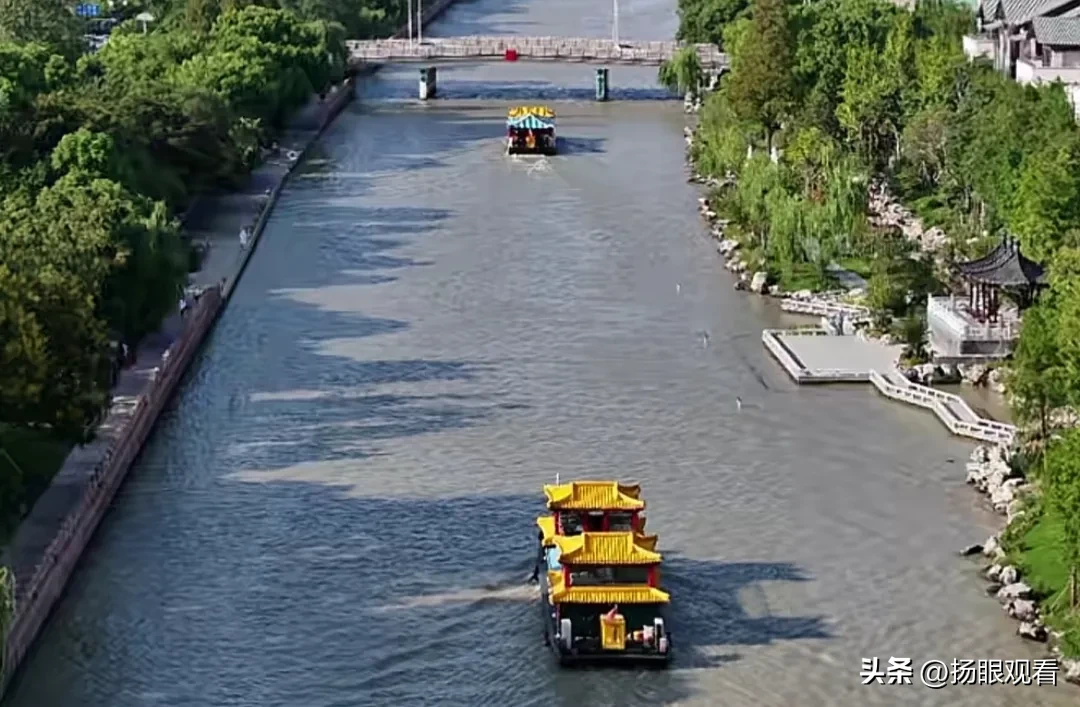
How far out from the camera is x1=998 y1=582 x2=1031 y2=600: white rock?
22.2 m

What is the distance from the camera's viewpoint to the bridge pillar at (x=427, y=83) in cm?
5984

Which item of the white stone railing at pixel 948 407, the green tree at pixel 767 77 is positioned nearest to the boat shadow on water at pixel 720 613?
the white stone railing at pixel 948 407

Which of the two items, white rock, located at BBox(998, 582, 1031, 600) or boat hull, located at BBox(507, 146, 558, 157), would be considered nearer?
white rock, located at BBox(998, 582, 1031, 600)

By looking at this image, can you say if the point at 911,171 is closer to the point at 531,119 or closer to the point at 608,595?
the point at 531,119

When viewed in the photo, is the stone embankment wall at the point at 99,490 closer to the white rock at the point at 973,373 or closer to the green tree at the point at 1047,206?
the white rock at the point at 973,373

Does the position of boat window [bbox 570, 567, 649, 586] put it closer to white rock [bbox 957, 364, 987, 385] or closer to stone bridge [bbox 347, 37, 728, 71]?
white rock [bbox 957, 364, 987, 385]

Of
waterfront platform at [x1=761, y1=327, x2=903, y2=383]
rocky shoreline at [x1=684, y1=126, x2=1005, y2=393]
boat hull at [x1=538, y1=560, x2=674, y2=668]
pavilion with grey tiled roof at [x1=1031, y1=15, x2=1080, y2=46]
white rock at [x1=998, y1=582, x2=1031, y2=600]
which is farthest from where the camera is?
pavilion with grey tiled roof at [x1=1031, y1=15, x2=1080, y2=46]

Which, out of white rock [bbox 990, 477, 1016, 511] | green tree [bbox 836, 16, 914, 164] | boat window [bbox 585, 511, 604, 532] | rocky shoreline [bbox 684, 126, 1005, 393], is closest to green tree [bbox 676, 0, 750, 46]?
rocky shoreline [bbox 684, 126, 1005, 393]

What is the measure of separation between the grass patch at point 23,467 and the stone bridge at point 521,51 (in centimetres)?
3598

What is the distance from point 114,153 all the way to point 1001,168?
14355 millimetres

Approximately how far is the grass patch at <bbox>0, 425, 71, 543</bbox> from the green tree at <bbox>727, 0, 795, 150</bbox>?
77.2 ft

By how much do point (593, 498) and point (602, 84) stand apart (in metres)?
36.7

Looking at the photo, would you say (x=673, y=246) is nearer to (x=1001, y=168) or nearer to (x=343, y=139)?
(x=1001, y=168)

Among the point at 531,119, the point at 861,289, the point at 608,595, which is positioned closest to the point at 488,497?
the point at 608,595
